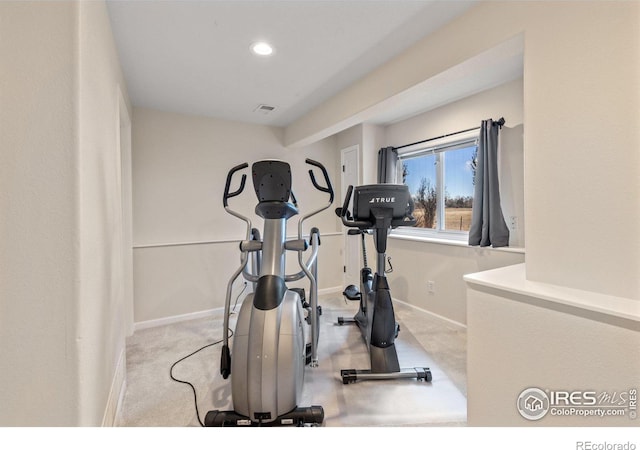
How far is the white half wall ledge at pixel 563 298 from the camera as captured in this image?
836 mm

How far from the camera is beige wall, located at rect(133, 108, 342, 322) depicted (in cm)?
288

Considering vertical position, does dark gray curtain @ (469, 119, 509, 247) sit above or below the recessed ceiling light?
below

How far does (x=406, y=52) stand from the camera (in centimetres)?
184

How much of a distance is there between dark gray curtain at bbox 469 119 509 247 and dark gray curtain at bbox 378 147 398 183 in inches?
42.4

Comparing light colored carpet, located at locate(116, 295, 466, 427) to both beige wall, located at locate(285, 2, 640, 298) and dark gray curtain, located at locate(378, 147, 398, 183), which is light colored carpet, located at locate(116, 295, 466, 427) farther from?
dark gray curtain, located at locate(378, 147, 398, 183)

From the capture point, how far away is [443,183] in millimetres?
3139

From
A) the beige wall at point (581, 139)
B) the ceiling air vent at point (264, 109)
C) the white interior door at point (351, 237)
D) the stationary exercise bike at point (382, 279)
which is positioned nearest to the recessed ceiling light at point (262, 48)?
the ceiling air vent at point (264, 109)

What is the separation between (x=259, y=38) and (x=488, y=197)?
87.4 inches

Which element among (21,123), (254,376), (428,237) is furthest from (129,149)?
(428,237)

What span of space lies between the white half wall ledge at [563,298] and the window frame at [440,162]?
1864 mm

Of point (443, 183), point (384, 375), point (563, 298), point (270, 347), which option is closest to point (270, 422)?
A: point (270, 347)

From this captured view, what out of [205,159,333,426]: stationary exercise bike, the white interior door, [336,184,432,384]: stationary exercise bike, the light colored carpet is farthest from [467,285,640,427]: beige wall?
the white interior door

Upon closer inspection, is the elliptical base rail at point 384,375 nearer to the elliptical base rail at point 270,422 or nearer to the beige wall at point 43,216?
the elliptical base rail at point 270,422
